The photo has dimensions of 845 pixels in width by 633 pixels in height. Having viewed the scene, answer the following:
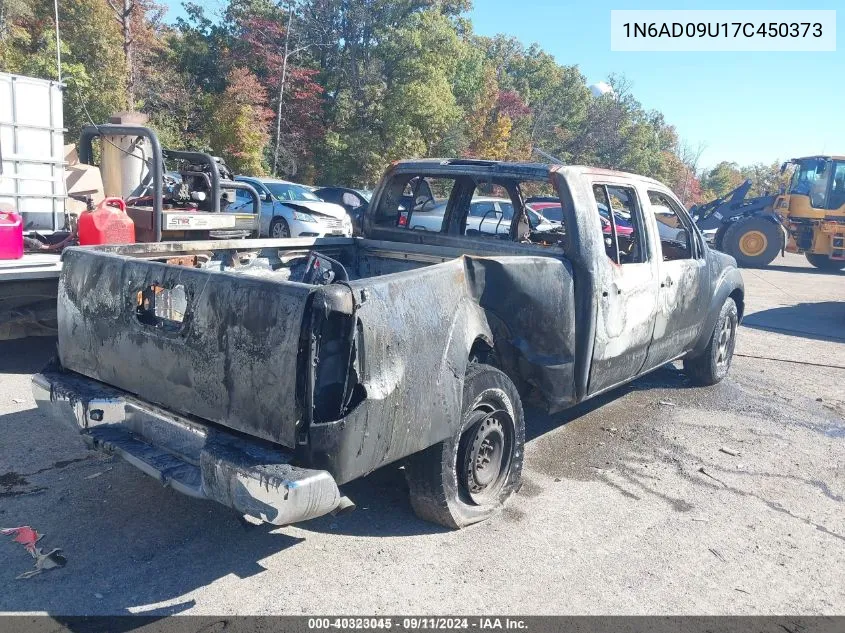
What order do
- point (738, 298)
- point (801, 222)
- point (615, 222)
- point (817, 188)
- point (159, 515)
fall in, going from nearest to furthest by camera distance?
point (159, 515) < point (615, 222) < point (738, 298) < point (817, 188) < point (801, 222)

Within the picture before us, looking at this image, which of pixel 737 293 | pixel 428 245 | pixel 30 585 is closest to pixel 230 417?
pixel 30 585

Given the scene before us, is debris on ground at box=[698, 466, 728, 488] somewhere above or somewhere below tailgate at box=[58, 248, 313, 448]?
below

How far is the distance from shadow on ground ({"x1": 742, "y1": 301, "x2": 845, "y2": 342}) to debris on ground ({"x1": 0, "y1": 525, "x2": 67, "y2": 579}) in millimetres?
9827

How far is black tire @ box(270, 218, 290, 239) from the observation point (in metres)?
16.3

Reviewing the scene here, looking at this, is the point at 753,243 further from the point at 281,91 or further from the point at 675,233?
the point at 281,91

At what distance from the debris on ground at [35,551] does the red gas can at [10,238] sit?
2955 mm

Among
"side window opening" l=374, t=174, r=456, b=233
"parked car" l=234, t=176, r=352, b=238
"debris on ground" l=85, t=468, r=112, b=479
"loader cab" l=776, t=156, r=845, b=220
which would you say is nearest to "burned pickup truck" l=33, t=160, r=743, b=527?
"side window opening" l=374, t=174, r=456, b=233

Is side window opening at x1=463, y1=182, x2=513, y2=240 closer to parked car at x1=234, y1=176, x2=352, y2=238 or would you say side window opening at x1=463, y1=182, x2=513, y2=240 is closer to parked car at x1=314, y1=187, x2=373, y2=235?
parked car at x1=314, y1=187, x2=373, y2=235

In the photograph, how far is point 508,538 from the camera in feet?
12.5

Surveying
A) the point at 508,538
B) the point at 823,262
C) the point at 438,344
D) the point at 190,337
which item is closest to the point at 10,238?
the point at 190,337

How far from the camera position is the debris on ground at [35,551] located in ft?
10.8

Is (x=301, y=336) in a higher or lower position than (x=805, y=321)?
higher

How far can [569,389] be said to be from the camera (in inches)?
176

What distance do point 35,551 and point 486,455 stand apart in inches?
91.5
